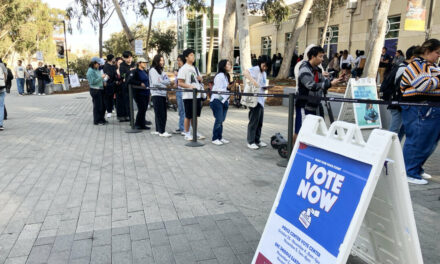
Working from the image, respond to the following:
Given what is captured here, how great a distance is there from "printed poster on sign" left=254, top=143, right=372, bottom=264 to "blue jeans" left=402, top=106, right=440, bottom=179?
9.29 feet

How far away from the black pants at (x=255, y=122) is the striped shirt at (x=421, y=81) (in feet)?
A: 8.32

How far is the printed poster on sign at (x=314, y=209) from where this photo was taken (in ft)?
6.35

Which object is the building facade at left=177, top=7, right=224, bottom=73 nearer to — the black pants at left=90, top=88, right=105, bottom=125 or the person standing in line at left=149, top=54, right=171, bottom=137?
the black pants at left=90, top=88, right=105, bottom=125

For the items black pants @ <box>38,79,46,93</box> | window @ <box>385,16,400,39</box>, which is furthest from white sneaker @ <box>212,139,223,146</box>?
window @ <box>385,16,400,39</box>

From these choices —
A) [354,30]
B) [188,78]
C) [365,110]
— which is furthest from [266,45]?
[188,78]

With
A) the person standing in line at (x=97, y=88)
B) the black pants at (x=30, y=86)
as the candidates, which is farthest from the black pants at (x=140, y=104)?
the black pants at (x=30, y=86)

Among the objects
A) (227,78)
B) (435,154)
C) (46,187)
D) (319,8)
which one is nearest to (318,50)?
(227,78)

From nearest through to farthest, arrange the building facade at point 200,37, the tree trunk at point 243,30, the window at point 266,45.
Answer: the tree trunk at point 243,30 → the window at point 266,45 → the building facade at point 200,37

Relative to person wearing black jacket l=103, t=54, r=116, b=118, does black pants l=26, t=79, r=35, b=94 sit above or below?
below

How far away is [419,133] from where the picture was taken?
4.38 meters

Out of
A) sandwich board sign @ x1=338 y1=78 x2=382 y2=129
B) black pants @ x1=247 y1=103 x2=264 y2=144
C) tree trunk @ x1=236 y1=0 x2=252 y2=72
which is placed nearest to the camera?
black pants @ x1=247 y1=103 x2=264 y2=144

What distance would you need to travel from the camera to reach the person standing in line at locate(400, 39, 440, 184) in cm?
419

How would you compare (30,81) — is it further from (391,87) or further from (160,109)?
(391,87)

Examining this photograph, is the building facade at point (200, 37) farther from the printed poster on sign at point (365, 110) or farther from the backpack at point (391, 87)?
the backpack at point (391, 87)
